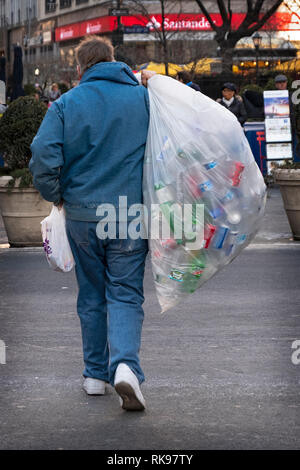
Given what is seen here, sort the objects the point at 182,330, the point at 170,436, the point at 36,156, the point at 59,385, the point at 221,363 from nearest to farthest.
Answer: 1. the point at 170,436
2. the point at 36,156
3. the point at 59,385
4. the point at 221,363
5. the point at 182,330

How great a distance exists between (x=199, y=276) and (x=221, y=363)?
37.8 inches

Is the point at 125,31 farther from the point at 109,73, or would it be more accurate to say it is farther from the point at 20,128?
the point at 109,73

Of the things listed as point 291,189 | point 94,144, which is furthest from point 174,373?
point 291,189

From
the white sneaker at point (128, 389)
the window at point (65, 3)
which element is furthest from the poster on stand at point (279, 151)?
the window at point (65, 3)

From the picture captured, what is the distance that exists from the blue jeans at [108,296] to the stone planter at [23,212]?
6.17 metres

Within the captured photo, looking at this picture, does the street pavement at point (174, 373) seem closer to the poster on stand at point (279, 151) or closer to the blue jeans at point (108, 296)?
the blue jeans at point (108, 296)

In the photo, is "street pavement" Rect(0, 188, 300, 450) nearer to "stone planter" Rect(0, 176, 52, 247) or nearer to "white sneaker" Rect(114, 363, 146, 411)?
"white sneaker" Rect(114, 363, 146, 411)

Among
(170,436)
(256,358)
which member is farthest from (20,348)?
(170,436)

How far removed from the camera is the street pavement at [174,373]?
15.4 ft

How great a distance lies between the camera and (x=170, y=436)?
4645 mm

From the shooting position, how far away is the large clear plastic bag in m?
5.23

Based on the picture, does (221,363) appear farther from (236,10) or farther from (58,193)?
(236,10)

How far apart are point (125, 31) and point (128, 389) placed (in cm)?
2649

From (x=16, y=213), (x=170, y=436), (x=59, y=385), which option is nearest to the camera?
(x=170, y=436)
